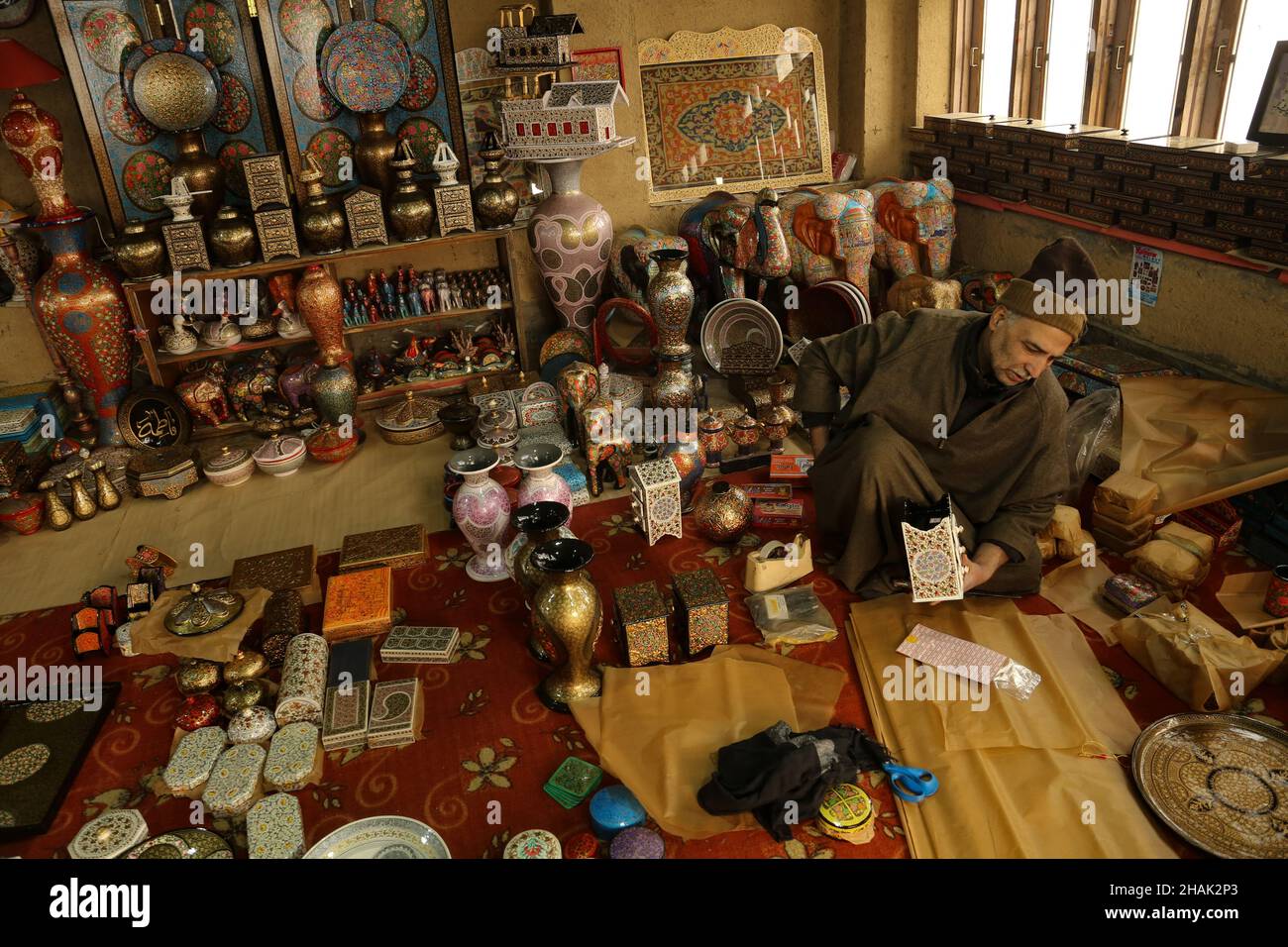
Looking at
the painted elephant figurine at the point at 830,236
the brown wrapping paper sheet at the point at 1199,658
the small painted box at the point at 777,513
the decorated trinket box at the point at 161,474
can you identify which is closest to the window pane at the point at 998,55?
the painted elephant figurine at the point at 830,236

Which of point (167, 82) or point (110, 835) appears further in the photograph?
point (167, 82)

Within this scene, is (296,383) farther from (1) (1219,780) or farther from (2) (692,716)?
(1) (1219,780)

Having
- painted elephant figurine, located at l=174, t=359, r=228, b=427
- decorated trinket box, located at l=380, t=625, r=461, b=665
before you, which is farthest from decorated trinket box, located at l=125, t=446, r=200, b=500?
decorated trinket box, located at l=380, t=625, r=461, b=665

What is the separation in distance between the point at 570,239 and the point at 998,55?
3.03m

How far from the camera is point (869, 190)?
5.33 meters

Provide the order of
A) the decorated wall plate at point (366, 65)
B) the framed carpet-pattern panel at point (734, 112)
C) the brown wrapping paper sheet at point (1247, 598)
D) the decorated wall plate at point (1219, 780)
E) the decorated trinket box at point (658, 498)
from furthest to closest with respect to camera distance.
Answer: the framed carpet-pattern panel at point (734, 112) → the decorated wall plate at point (366, 65) → the decorated trinket box at point (658, 498) → the brown wrapping paper sheet at point (1247, 598) → the decorated wall plate at point (1219, 780)

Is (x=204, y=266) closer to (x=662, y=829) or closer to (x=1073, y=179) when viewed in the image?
(x=662, y=829)

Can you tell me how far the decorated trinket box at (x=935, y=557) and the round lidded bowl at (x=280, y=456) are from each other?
3084 millimetres

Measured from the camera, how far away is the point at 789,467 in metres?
3.90

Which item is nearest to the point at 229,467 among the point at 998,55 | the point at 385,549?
the point at 385,549

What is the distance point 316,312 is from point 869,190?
3.40 meters

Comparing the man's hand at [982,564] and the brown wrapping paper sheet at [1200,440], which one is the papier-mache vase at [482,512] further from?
the brown wrapping paper sheet at [1200,440]

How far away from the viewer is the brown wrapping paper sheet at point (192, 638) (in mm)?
2882

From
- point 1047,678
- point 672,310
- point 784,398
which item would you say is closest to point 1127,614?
point 1047,678
